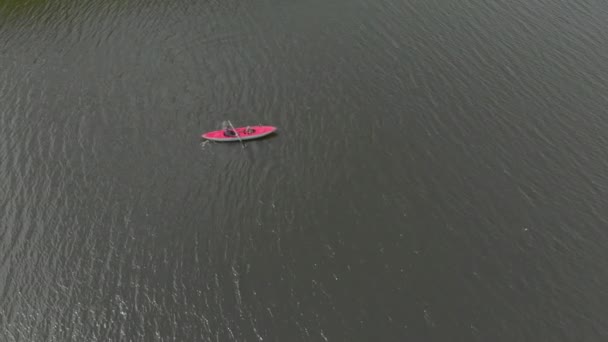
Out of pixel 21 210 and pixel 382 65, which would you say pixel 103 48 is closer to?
pixel 21 210

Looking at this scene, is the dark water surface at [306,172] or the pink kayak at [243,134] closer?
the dark water surface at [306,172]

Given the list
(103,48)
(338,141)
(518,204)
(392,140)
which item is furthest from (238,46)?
(518,204)

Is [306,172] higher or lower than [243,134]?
lower

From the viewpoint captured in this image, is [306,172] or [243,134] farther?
[243,134]

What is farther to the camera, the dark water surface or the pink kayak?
the pink kayak

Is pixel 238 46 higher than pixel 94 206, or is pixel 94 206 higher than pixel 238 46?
pixel 238 46
